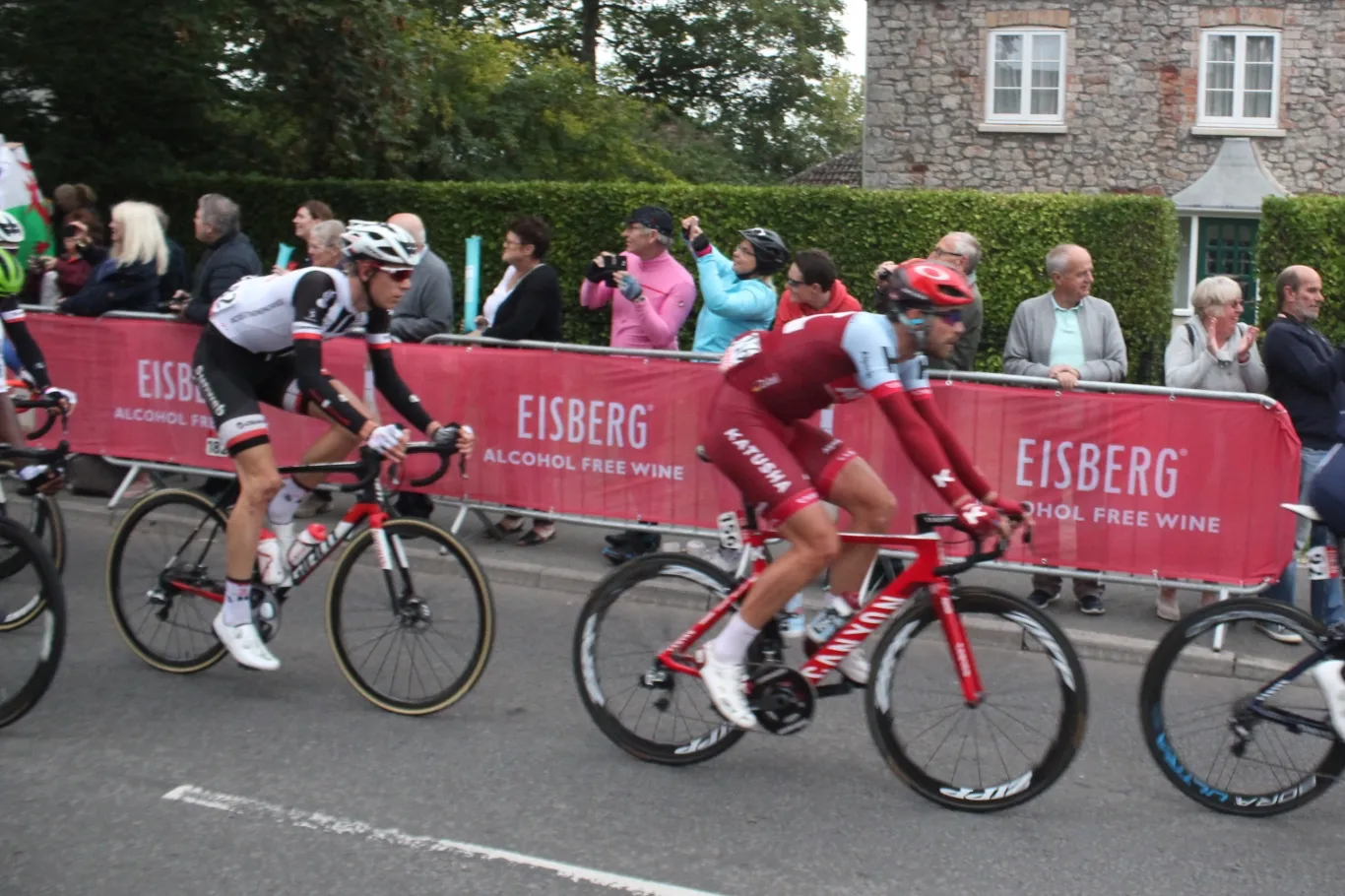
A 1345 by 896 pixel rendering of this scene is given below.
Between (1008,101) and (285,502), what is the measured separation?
22.7 m

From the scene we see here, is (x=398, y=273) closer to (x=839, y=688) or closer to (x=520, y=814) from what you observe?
(x=520, y=814)

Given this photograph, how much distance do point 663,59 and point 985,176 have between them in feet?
64.1

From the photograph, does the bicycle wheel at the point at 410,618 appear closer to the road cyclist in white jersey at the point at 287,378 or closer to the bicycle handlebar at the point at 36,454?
the road cyclist in white jersey at the point at 287,378

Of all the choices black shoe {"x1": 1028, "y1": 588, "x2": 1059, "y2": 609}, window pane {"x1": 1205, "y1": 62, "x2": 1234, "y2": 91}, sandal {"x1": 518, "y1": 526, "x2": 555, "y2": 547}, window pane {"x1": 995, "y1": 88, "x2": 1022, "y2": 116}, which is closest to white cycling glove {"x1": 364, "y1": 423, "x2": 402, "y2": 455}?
sandal {"x1": 518, "y1": 526, "x2": 555, "y2": 547}

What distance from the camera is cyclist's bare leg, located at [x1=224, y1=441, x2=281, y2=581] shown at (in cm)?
646

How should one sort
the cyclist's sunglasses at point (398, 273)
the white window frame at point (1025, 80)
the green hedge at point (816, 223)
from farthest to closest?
the white window frame at point (1025, 80), the green hedge at point (816, 223), the cyclist's sunglasses at point (398, 273)

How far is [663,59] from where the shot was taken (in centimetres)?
4494

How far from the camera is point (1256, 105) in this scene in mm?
26906

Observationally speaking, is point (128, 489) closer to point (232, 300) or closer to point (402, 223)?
point (402, 223)

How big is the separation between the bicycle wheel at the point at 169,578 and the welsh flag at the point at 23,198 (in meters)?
6.24

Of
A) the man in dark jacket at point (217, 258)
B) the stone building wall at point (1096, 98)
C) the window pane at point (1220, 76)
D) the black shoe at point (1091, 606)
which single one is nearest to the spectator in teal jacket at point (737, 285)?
the black shoe at point (1091, 606)

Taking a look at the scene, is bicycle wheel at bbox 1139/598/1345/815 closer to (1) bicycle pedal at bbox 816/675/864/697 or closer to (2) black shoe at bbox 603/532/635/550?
(1) bicycle pedal at bbox 816/675/864/697

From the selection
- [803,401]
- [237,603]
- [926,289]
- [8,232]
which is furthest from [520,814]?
[8,232]

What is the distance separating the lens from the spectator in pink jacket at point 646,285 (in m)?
9.40
